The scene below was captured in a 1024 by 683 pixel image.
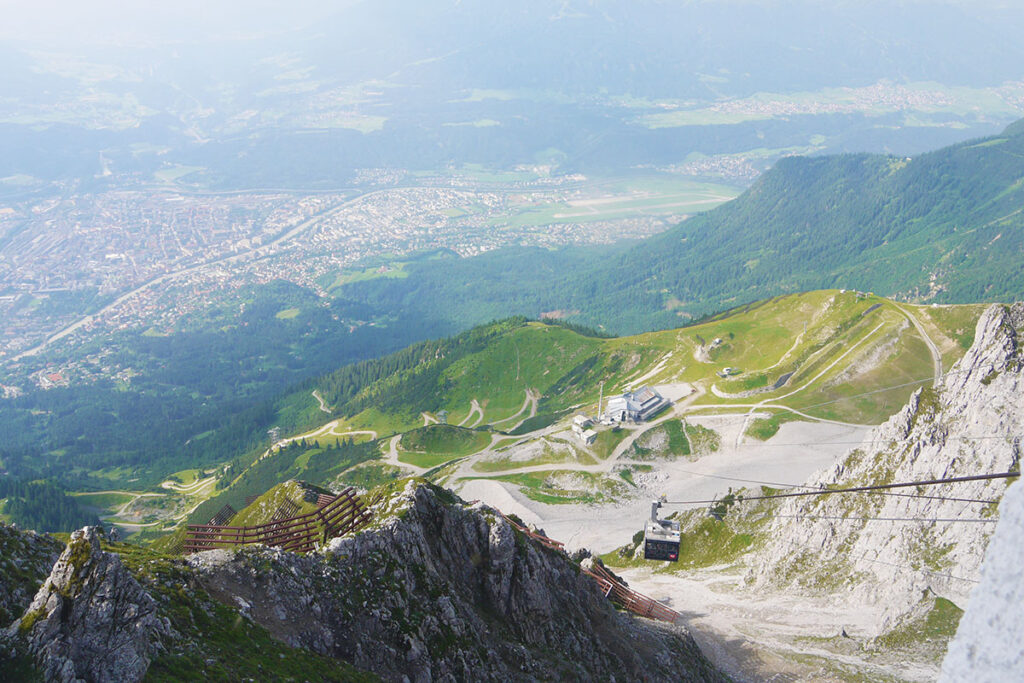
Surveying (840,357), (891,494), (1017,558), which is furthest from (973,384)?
(1017,558)

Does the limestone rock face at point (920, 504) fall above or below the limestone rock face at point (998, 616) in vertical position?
below

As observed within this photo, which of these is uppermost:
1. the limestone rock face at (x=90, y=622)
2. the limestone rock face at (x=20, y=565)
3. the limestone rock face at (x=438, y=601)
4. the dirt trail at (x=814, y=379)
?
the limestone rock face at (x=90, y=622)

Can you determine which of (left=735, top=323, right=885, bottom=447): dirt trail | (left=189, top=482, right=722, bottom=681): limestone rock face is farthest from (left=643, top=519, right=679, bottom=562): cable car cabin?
(left=189, top=482, right=722, bottom=681): limestone rock face

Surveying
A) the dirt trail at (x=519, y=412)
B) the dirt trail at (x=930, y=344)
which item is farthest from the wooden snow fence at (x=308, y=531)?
the dirt trail at (x=519, y=412)

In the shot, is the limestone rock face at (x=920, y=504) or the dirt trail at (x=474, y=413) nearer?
the limestone rock face at (x=920, y=504)

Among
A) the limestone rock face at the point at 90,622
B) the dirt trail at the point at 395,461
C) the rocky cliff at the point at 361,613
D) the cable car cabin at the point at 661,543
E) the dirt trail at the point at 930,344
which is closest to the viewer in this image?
the limestone rock face at the point at 90,622

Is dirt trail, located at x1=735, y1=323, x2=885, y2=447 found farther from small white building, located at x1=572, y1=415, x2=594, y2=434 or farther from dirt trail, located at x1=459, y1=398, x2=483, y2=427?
dirt trail, located at x1=459, y1=398, x2=483, y2=427

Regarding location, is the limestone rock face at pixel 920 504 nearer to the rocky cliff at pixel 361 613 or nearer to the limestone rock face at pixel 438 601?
the rocky cliff at pixel 361 613
